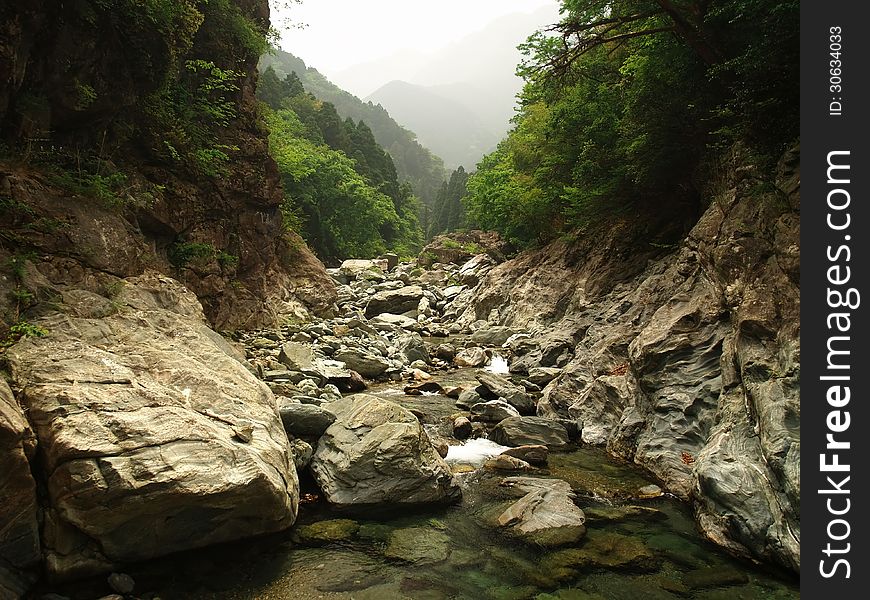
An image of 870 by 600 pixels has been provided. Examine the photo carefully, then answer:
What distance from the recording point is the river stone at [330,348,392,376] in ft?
42.2

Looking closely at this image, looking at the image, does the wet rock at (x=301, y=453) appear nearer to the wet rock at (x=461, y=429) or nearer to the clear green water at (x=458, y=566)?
the clear green water at (x=458, y=566)

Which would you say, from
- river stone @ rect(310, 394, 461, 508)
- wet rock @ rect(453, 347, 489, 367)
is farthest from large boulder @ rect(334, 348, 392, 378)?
river stone @ rect(310, 394, 461, 508)

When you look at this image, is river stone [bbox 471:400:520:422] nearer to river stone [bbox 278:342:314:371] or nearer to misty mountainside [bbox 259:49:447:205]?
river stone [bbox 278:342:314:371]

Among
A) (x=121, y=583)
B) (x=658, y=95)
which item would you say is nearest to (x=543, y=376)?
(x=658, y=95)

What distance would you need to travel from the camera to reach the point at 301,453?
6242 millimetres

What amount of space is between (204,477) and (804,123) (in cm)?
669

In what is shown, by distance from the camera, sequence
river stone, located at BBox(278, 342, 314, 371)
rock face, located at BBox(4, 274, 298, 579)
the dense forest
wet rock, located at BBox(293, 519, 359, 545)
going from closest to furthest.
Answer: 1. rock face, located at BBox(4, 274, 298, 579)
2. wet rock, located at BBox(293, 519, 359, 545)
3. the dense forest
4. river stone, located at BBox(278, 342, 314, 371)

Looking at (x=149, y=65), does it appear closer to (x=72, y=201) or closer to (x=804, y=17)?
(x=72, y=201)

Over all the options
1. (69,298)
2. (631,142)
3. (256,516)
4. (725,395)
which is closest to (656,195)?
(631,142)

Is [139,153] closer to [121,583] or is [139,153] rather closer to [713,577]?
[121,583]

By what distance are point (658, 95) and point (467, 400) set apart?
781 centimetres

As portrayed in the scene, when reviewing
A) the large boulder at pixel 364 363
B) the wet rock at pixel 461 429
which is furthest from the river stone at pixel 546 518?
the large boulder at pixel 364 363

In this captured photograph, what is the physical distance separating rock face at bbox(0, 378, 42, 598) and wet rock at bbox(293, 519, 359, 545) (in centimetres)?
229

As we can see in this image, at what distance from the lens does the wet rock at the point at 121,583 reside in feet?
12.8
